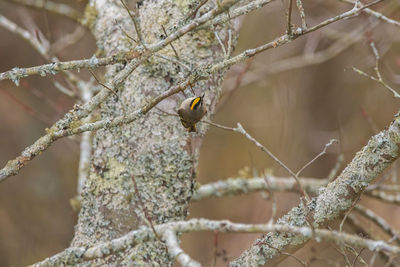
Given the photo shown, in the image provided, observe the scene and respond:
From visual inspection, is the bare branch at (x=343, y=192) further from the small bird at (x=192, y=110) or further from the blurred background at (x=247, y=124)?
the blurred background at (x=247, y=124)

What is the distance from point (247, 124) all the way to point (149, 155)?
5.23 metres

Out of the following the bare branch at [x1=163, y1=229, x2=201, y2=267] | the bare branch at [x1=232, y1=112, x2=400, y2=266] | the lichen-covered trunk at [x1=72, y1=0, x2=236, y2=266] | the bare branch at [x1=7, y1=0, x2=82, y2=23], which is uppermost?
the bare branch at [x1=7, y1=0, x2=82, y2=23]

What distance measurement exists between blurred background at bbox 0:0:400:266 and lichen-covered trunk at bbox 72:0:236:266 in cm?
272

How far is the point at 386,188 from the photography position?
319 cm

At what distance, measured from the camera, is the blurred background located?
605cm

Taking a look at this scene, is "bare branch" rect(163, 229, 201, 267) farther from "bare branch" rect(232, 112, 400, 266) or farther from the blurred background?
the blurred background

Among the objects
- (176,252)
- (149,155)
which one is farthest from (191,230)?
(149,155)

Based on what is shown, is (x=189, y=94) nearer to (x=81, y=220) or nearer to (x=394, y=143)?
(x=81, y=220)

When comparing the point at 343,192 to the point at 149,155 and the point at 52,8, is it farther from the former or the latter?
the point at 52,8

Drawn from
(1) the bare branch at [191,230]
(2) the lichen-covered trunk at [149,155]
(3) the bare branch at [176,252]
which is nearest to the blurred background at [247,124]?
(2) the lichen-covered trunk at [149,155]

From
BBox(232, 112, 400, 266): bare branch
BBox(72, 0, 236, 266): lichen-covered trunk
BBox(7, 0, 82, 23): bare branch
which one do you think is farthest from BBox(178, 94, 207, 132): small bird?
BBox(7, 0, 82, 23): bare branch

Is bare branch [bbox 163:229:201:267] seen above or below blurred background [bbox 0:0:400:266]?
below

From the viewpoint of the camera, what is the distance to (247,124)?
297 inches

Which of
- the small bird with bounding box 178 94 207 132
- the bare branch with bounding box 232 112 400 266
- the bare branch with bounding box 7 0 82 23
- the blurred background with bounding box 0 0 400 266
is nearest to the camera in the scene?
the bare branch with bounding box 232 112 400 266
